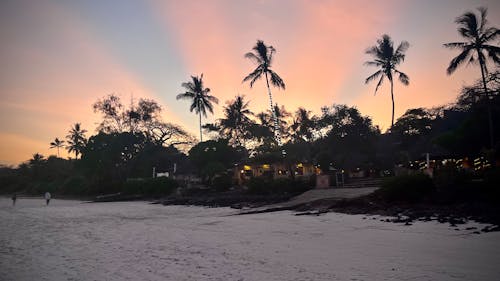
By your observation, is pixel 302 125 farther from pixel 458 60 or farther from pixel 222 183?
pixel 458 60

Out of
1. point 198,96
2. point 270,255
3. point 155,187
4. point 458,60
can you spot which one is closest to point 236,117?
point 198,96

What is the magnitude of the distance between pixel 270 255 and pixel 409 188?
10.7 metres

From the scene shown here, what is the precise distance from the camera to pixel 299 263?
614 cm

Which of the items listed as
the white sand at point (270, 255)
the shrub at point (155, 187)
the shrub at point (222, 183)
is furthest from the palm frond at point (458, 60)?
the shrub at point (155, 187)

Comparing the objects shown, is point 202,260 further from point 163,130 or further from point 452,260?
point 163,130

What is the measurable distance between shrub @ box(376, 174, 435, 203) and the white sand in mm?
4992

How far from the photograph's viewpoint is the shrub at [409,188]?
48.6 feet

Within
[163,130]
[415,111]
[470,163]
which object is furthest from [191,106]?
[470,163]

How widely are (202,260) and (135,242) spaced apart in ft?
12.4

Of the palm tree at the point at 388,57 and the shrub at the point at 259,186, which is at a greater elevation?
the palm tree at the point at 388,57

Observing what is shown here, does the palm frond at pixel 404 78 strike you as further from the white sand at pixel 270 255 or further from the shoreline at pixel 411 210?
the white sand at pixel 270 255

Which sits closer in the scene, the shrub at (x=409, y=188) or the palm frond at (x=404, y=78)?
the shrub at (x=409, y=188)

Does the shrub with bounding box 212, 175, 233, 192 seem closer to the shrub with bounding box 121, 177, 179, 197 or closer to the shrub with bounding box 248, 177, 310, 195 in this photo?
the shrub with bounding box 248, 177, 310, 195

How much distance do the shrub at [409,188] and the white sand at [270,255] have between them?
4.99 metres
